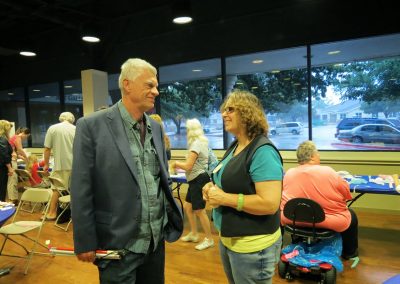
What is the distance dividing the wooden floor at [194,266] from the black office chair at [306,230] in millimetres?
126

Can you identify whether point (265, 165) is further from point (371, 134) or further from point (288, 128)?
point (288, 128)

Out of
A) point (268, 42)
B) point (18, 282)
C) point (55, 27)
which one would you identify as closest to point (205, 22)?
point (268, 42)

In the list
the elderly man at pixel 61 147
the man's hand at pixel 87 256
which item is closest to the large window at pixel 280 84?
the elderly man at pixel 61 147

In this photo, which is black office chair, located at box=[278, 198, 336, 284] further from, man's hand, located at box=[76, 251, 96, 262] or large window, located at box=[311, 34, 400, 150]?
large window, located at box=[311, 34, 400, 150]

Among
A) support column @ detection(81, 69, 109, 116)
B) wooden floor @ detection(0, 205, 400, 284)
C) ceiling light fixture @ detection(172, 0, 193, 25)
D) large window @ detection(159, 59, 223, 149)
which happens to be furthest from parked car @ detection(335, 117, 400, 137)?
support column @ detection(81, 69, 109, 116)

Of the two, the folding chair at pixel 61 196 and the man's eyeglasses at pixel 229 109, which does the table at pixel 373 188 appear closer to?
the man's eyeglasses at pixel 229 109

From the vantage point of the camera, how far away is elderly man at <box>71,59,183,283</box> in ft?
4.36

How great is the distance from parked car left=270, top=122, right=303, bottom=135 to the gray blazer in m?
4.69

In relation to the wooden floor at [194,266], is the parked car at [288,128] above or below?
above

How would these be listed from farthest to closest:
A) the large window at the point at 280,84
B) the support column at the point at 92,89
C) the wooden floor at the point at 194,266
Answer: the support column at the point at 92,89
the large window at the point at 280,84
the wooden floor at the point at 194,266

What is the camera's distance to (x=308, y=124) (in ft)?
17.7

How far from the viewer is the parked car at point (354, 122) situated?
4.99m

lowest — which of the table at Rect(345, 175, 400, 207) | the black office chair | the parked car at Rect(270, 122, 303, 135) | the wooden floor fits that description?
the wooden floor

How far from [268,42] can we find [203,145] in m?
2.96
